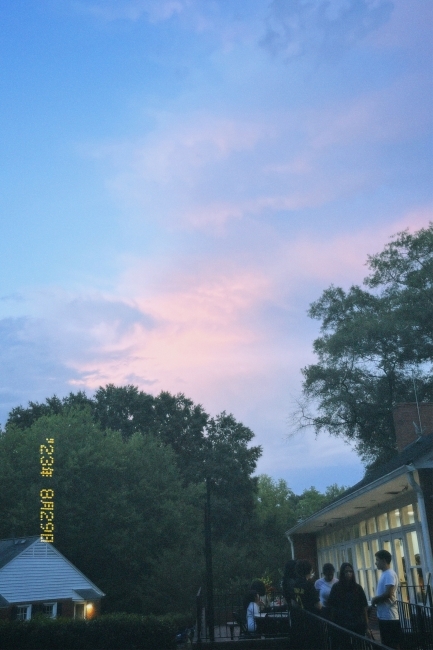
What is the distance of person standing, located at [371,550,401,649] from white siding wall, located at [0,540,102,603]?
28146 millimetres

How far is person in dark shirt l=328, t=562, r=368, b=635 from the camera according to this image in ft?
29.9

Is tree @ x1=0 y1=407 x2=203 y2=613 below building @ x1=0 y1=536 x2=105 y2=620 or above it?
above

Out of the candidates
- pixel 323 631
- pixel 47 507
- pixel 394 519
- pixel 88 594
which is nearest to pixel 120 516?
pixel 47 507

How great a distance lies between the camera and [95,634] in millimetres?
22625

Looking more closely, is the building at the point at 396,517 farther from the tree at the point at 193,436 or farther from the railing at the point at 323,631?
the tree at the point at 193,436

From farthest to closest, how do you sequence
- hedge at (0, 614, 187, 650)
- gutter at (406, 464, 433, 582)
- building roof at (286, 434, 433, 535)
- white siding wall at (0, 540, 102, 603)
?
white siding wall at (0, 540, 102, 603)
hedge at (0, 614, 187, 650)
gutter at (406, 464, 433, 582)
building roof at (286, 434, 433, 535)

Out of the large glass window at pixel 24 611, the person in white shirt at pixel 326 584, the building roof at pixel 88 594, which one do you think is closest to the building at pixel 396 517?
the person in white shirt at pixel 326 584

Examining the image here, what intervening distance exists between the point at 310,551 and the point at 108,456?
19.9 meters

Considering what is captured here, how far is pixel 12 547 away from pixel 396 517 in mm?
25443

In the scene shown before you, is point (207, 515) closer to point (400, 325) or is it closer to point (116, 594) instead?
point (400, 325)

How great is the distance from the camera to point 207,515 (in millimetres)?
14500

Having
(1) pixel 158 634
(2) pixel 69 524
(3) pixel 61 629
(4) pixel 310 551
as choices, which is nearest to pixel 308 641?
(1) pixel 158 634

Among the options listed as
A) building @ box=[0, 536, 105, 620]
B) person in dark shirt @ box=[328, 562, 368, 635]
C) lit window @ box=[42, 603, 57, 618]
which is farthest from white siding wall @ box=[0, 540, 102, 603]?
person in dark shirt @ box=[328, 562, 368, 635]

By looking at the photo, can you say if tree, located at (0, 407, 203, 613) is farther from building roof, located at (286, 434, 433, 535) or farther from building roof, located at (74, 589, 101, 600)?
building roof, located at (286, 434, 433, 535)
